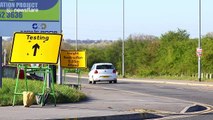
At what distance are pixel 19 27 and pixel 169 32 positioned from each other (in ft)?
191

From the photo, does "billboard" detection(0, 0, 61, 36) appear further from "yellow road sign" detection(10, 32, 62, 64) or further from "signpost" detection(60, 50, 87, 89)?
"signpost" detection(60, 50, 87, 89)

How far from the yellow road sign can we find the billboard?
9.93ft

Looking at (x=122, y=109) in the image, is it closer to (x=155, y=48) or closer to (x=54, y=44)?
(x=54, y=44)

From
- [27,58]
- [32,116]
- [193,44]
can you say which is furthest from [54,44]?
[193,44]

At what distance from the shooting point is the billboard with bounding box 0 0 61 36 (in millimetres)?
20453

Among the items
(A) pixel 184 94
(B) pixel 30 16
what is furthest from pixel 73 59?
(B) pixel 30 16

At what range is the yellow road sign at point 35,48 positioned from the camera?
17.0m

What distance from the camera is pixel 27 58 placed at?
677 inches

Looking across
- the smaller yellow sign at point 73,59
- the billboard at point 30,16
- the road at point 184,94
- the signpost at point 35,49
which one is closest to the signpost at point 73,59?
the smaller yellow sign at point 73,59

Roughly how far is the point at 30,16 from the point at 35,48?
356 centimetres

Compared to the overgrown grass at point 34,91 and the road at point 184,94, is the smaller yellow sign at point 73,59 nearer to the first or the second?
the road at point 184,94

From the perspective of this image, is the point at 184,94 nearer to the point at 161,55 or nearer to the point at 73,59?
the point at 73,59

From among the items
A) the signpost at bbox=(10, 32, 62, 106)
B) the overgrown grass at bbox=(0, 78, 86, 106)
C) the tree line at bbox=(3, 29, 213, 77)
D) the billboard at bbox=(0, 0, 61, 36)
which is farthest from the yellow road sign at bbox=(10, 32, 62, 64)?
the tree line at bbox=(3, 29, 213, 77)

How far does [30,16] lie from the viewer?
20.6 metres
